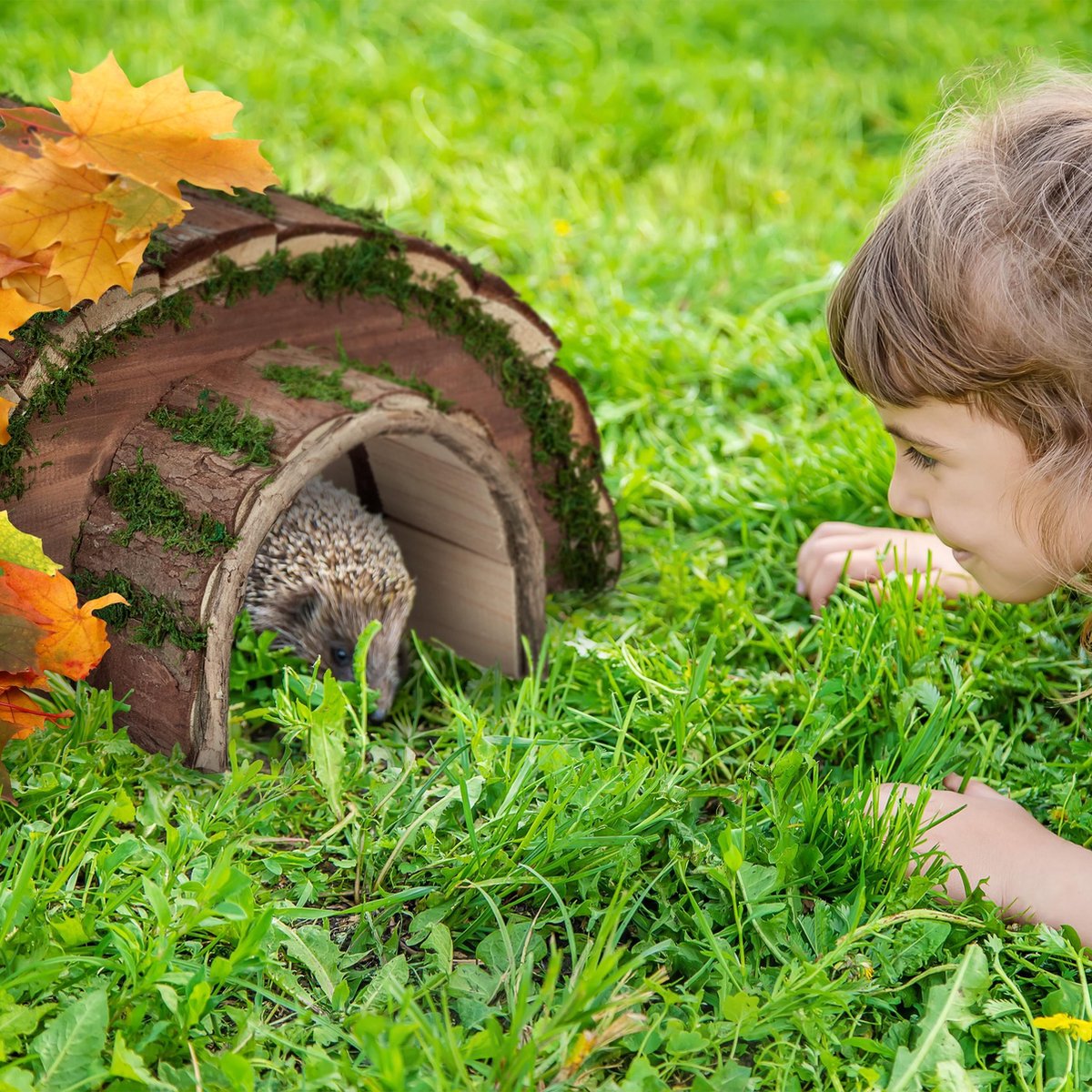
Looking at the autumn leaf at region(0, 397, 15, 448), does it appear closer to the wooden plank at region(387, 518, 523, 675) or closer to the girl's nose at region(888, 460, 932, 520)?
the wooden plank at region(387, 518, 523, 675)

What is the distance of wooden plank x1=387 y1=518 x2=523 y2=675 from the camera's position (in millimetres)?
3029

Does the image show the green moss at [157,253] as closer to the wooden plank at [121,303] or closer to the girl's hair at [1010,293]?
the wooden plank at [121,303]

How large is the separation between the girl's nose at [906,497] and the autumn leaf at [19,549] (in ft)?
5.45

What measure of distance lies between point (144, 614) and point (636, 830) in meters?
1.06

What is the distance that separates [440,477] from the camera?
3.04 m

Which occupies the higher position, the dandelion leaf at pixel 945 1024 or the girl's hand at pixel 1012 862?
the girl's hand at pixel 1012 862

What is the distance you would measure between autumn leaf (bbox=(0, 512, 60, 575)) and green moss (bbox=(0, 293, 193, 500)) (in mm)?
153

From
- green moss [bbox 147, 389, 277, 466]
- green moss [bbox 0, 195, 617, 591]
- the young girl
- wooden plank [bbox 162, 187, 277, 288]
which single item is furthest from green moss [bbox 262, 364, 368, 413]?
the young girl

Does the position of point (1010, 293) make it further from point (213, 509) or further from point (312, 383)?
point (213, 509)

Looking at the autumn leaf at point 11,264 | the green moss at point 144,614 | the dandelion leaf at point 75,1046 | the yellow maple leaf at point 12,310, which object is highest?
the autumn leaf at point 11,264

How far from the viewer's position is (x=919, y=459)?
249 cm

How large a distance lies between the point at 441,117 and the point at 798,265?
6.47 ft

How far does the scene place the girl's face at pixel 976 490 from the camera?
7.61ft

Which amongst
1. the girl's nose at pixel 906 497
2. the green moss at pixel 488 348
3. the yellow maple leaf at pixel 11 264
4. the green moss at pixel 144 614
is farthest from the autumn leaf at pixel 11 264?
the girl's nose at pixel 906 497
